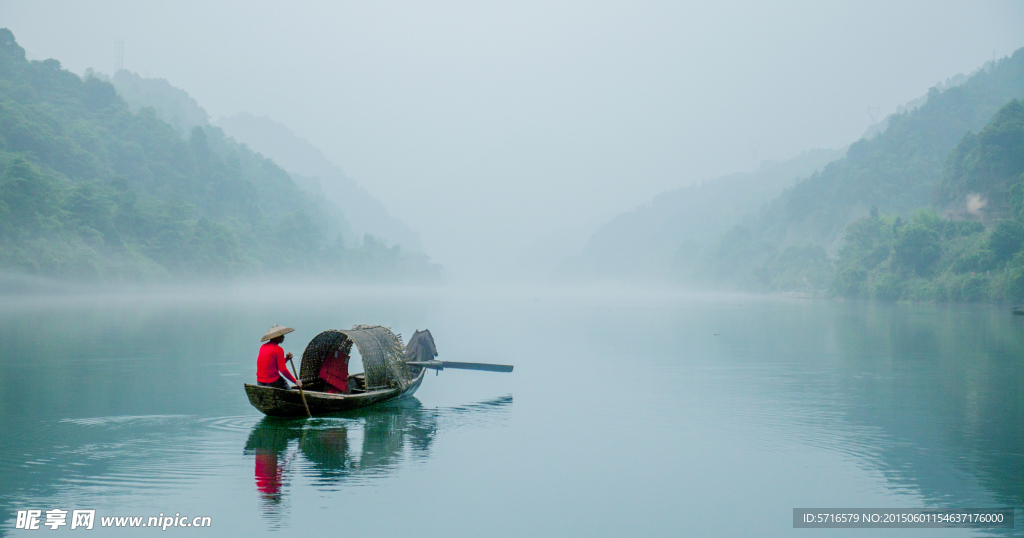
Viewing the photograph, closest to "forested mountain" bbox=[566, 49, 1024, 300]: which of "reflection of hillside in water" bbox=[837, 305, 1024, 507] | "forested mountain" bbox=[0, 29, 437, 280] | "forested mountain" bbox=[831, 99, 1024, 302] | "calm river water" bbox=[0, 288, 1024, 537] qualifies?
"forested mountain" bbox=[831, 99, 1024, 302]

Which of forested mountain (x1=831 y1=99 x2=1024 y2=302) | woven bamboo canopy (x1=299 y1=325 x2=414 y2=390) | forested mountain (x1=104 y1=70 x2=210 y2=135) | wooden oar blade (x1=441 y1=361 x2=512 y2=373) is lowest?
wooden oar blade (x1=441 y1=361 x2=512 y2=373)

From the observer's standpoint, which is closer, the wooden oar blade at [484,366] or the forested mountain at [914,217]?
the wooden oar blade at [484,366]

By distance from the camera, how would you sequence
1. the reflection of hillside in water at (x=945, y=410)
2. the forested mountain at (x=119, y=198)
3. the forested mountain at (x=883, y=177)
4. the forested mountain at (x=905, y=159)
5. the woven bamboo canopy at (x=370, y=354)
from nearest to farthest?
the reflection of hillside in water at (x=945, y=410)
the woven bamboo canopy at (x=370, y=354)
the forested mountain at (x=119, y=198)
the forested mountain at (x=883, y=177)
the forested mountain at (x=905, y=159)

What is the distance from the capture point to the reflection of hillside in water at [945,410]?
10617 millimetres

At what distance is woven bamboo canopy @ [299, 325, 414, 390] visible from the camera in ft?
51.2

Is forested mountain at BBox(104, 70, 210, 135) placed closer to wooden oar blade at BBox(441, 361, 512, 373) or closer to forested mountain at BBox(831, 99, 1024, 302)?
forested mountain at BBox(831, 99, 1024, 302)

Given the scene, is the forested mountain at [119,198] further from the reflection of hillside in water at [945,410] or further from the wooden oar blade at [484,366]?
the reflection of hillside in water at [945,410]

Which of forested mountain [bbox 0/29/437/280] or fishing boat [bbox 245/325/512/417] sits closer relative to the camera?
fishing boat [bbox 245/325/512/417]

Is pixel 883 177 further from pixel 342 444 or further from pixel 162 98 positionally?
pixel 162 98

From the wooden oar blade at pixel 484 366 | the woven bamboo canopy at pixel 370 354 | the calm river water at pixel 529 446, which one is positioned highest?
the woven bamboo canopy at pixel 370 354

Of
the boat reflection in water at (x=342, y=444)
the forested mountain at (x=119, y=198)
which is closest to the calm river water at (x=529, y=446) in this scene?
the boat reflection in water at (x=342, y=444)

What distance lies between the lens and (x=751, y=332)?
38062 mm

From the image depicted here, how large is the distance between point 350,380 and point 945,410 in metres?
12.9

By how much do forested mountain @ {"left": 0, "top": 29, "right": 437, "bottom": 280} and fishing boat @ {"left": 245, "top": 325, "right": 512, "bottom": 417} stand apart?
56302 millimetres
